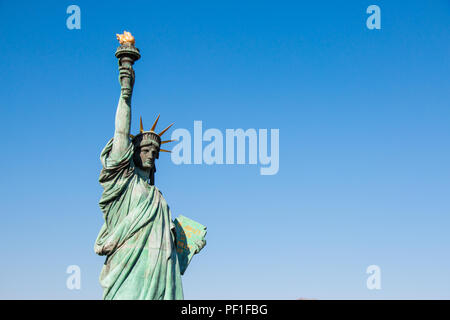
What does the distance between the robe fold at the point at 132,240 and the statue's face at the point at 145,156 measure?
0.60 m

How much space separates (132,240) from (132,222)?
1.87 ft

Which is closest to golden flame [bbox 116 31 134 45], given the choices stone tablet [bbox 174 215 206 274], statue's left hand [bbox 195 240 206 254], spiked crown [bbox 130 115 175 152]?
spiked crown [bbox 130 115 175 152]

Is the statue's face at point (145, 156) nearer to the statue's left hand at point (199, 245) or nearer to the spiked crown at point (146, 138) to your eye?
the spiked crown at point (146, 138)

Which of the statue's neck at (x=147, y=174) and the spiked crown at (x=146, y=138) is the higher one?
the spiked crown at (x=146, y=138)

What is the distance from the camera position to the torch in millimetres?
20406

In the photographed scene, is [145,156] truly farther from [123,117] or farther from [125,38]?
[125,38]

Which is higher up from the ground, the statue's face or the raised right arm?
the raised right arm

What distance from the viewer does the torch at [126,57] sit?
20406mm

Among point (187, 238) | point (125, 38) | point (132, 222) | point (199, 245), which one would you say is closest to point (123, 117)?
point (125, 38)

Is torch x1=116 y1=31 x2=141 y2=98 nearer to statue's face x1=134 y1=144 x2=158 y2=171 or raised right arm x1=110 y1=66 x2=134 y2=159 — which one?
raised right arm x1=110 y1=66 x2=134 y2=159

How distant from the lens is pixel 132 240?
19672mm

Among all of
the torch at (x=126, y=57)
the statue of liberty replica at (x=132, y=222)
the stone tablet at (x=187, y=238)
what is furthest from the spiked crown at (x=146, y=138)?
the stone tablet at (x=187, y=238)
